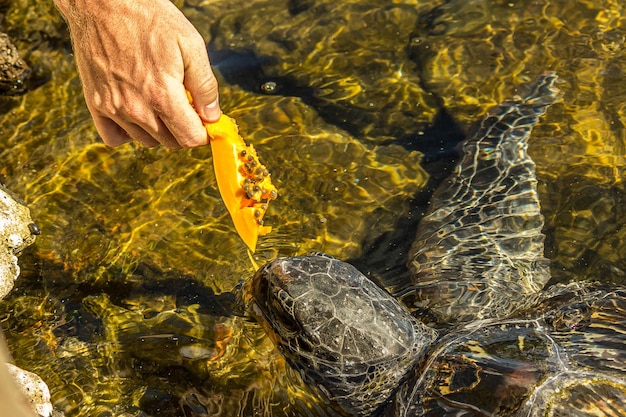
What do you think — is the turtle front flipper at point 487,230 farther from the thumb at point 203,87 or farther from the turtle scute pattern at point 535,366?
the thumb at point 203,87

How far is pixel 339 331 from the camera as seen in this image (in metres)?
3.29

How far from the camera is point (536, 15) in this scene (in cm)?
544

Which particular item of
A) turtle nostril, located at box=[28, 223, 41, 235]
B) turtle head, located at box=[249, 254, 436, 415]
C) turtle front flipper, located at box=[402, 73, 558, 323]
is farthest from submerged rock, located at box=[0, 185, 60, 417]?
turtle front flipper, located at box=[402, 73, 558, 323]

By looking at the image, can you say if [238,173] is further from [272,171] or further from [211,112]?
[272,171]

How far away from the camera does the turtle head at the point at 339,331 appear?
3.29 meters

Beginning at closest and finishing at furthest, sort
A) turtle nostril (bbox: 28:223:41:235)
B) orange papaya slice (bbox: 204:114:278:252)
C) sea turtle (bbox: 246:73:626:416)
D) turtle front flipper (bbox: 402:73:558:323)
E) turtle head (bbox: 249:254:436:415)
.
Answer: sea turtle (bbox: 246:73:626:416) < orange papaya slice (bbox: 204:114:278:252) < turtle head (bbox: 249:254:436:415) < turtle front flipper (bbox: 402:73:558:323) < turtle nostril (bbox: 28:223:41:235)

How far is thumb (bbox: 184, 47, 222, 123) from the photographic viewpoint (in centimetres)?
276

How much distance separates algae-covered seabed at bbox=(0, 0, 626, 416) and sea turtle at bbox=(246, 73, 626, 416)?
18cm

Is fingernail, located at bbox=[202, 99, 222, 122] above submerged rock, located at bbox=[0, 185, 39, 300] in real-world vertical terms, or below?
above

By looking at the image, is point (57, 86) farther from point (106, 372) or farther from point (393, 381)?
point (393, 381)

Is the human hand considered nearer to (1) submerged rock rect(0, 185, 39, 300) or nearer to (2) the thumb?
(2) the thumb

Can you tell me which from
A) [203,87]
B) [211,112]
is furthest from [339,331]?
[203,87]

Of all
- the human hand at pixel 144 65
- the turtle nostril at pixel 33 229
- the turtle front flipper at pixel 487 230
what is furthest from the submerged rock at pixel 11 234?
the turtle front flipper at pixel 487 230

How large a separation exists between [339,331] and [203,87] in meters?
1.33
